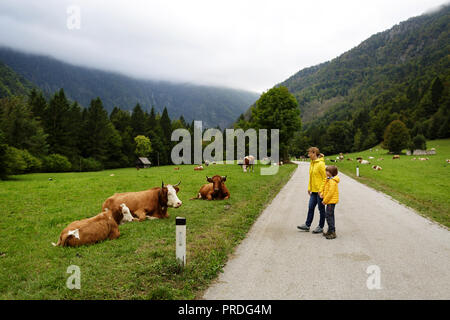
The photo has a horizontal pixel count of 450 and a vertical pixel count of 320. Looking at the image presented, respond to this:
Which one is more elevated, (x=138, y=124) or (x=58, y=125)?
(x=138, y=124)

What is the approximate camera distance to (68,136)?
181 feet

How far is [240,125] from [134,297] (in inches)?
3304

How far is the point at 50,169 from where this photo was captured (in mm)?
49188

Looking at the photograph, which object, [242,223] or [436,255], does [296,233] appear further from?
[436,255]

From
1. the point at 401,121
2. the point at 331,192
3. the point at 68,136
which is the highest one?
the point at 401,121

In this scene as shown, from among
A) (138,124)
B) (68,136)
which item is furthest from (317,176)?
(138,124)

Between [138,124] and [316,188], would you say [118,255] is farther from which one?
[138,124]

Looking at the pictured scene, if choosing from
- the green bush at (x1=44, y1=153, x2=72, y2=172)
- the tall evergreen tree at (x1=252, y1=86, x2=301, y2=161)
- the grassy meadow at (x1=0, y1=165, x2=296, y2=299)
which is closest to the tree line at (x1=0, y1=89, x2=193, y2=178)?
the green bush at (x1=44, y1=153, x2=72, y2=172)

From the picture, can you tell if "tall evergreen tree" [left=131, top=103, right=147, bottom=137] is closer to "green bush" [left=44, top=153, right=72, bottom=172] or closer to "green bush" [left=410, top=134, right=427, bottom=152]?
"green bush" [left=44, top=153, right=72, bottom=172]

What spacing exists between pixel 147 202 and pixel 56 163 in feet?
160

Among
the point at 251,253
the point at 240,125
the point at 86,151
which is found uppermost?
the point at 240,125

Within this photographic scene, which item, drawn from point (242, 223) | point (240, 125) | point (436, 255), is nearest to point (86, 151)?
point (240, 125)

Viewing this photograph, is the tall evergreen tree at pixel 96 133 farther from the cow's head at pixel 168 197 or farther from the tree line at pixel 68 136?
the cow's head at pixel 168 197

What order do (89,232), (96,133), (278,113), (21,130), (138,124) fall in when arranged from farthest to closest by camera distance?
1. (138,124)
2. (96,133)
3. (21,130)
4. (278,113)
5. (89,232)
